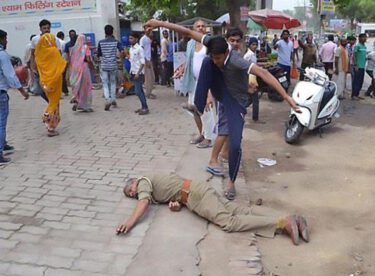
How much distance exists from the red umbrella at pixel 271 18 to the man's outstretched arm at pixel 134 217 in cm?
1515

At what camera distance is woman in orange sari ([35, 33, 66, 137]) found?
257 inches

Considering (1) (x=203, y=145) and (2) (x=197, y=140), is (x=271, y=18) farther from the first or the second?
(1) (x=203, y=145)

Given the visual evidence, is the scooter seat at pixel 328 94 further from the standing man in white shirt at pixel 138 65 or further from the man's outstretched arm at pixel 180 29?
the man's outstretched arm at pixel 180 29

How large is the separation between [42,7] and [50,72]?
8674 mm

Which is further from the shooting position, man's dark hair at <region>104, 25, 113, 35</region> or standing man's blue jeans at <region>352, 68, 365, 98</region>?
standing man's blue jeans at <region>352, 68, 365, 98</region>

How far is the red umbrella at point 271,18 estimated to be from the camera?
58.6 feet

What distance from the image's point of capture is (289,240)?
11.9ft

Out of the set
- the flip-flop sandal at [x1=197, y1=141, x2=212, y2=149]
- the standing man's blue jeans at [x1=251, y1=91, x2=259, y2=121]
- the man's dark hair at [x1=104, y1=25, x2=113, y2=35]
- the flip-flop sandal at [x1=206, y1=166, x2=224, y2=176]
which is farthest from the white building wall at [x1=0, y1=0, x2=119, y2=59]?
the flip-flop sandal at [x1=206, y1=166, x2=224, y2=176]

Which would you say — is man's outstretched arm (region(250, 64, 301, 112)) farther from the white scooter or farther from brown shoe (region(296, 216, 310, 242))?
the white scooter

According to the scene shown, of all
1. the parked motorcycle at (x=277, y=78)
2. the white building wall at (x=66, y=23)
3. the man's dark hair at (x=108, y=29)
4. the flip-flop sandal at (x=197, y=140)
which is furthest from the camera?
the white building wall at (x=66, y=23)

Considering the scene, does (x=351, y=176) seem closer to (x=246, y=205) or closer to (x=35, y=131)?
(x=246, y=205)

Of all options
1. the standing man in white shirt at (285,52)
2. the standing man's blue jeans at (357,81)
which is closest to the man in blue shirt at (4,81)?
the standing man in white shirt at (285,52)

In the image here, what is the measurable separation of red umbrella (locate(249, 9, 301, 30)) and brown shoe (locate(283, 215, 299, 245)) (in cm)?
1510

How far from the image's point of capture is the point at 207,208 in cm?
376
